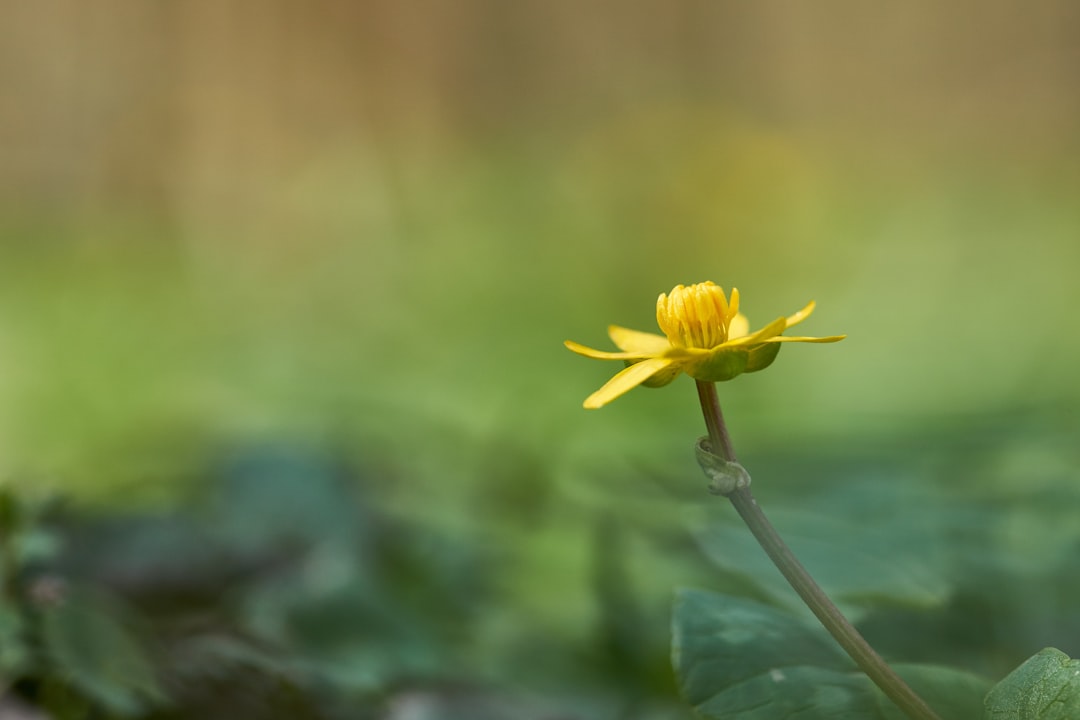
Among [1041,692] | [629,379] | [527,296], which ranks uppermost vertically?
[527,296]

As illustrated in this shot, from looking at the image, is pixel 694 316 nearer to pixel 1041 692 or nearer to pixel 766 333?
pixel 766 333

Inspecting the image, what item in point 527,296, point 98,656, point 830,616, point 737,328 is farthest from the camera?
point 527,296

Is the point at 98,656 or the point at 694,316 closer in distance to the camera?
the point at 694,316

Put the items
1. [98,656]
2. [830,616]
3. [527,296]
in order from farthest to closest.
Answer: [527,296] → [98,656] → [830,616]

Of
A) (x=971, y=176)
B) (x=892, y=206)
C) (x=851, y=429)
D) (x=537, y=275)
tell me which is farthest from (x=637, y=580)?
(x=971, y=176)

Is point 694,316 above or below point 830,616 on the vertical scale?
above

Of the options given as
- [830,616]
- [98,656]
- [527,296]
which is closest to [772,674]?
[830,616]

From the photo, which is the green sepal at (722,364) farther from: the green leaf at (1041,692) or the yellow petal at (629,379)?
the green leaf at (1041,692)
